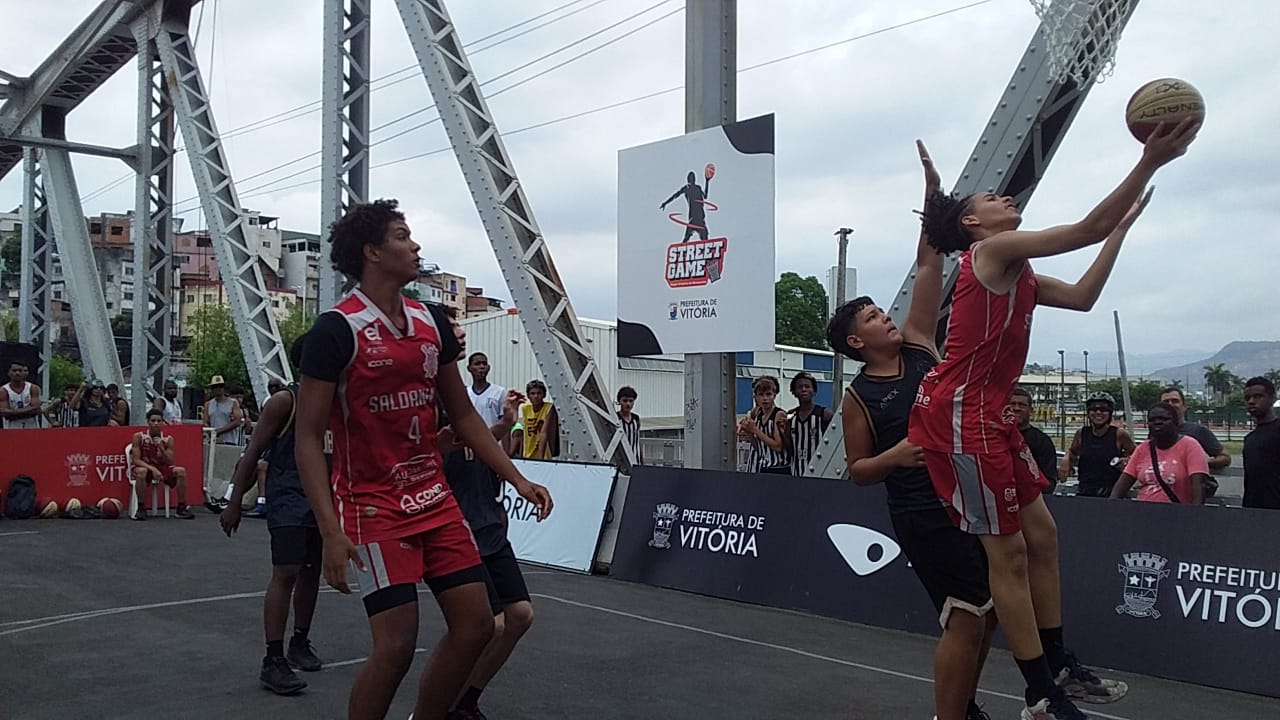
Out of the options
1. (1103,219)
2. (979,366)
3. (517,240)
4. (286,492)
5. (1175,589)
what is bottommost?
(1175,589)

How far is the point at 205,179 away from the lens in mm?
18234

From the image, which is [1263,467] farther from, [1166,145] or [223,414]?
[223,414]

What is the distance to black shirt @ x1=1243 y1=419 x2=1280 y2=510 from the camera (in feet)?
24.0

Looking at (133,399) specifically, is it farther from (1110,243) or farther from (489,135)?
(1110,243)

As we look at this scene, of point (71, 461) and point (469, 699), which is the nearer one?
point (469, 699)

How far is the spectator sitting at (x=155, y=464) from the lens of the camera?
46.5 ft

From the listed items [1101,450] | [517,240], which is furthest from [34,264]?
[1101,450]

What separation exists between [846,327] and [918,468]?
64cm

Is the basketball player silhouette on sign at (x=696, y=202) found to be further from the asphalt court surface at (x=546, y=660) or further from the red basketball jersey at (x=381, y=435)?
the red basketball jersey at (x=381, y=435)

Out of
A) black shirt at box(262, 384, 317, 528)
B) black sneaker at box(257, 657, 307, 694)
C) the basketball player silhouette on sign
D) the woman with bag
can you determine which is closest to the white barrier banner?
the basketball player silhouette on sign

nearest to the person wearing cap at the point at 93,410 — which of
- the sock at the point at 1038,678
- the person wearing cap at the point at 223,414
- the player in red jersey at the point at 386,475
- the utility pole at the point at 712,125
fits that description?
the person wearing cap at the point at 223,414

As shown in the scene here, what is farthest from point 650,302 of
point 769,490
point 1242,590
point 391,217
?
point 391,217

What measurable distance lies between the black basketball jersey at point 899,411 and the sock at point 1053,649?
0.65 m

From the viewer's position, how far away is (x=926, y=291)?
14.0 ft
